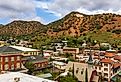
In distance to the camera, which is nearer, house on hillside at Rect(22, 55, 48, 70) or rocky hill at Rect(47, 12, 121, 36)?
house on hillside at Rect(22, 55, 48, 70)

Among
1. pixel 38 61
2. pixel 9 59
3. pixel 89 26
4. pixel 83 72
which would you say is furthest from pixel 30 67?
pixel 89 26

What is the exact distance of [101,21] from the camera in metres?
145

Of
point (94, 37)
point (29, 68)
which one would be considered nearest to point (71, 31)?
point (94, 37)

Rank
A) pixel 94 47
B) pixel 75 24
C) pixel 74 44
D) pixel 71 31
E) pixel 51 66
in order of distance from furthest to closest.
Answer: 1. pixel 75 24
2. pixel 71 31
3. pixel 74 44
4. pixel 94 47
5. pixel 51 66

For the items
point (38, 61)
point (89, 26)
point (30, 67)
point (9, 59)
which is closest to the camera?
point (9, 59)

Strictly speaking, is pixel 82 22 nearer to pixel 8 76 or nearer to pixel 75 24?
pixel 75 24

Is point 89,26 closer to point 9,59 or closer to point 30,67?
point 30,67

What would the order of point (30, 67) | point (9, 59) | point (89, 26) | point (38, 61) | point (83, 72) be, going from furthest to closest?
point (89, 26)
point (38, 61)
point (30, 67)
point (83, 72)
point (9, 59)

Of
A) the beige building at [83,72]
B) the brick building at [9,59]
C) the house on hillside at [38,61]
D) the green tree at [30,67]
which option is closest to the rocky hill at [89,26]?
the house on hillside at [38,61]

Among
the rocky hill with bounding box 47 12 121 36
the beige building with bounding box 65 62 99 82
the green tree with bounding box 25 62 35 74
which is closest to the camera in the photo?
the beige building with bounding box 65 62 99 82

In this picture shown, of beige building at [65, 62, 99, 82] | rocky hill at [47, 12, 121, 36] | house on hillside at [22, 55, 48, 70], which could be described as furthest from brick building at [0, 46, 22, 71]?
rocky hill at [47, 12, 121, 36]

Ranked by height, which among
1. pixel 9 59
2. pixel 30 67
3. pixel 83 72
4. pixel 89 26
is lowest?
pixel 83 72

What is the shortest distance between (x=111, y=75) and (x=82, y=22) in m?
109

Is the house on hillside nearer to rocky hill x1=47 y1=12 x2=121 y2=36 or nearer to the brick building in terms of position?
the brick building
